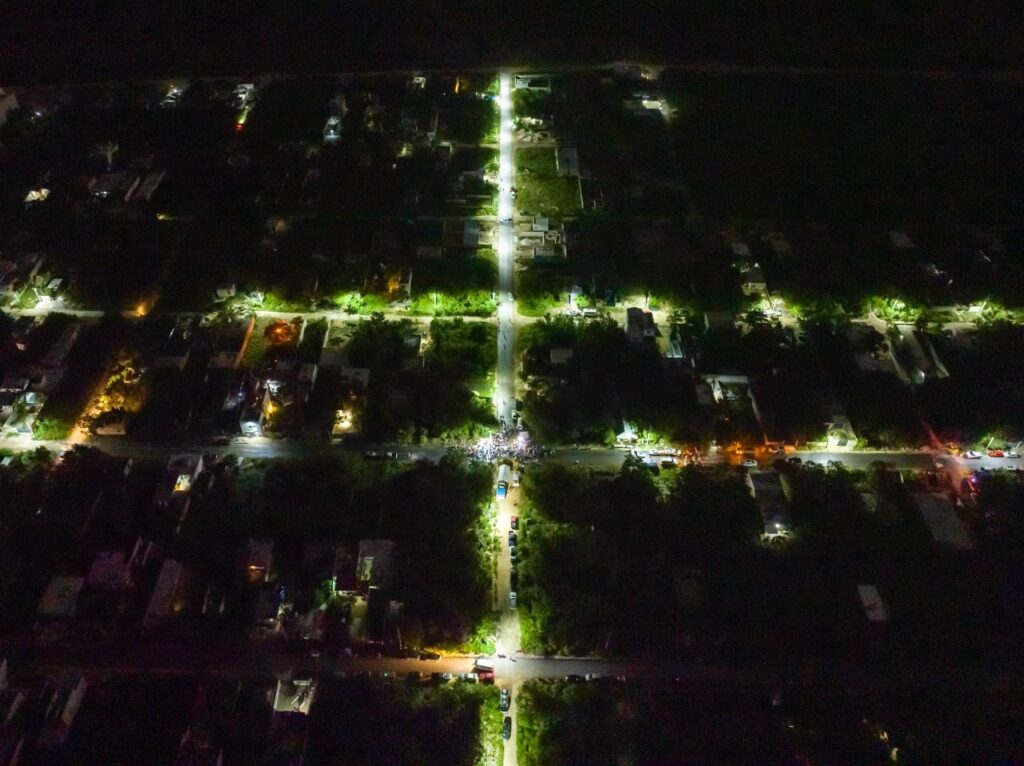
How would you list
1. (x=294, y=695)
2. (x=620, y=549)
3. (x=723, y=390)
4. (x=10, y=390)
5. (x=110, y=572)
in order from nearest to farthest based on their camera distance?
(x=294, y=695) < (x=110, y=572) < (x=620, y=549) < (x=10, y=390) < (x=723, y=390)

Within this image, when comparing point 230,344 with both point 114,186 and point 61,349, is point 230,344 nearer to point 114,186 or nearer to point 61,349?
point 61,349

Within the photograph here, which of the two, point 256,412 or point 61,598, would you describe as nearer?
point 61,598

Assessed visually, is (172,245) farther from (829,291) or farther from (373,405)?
(829,291)

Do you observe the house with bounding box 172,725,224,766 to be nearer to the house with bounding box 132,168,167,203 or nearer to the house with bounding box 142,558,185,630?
the house with bounding box 142,558,185,630

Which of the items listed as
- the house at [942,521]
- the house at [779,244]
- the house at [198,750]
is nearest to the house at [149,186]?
the house at [198,750]

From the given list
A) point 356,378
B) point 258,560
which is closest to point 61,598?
point 258,560

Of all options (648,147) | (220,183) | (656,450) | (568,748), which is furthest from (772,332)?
(220,183)
